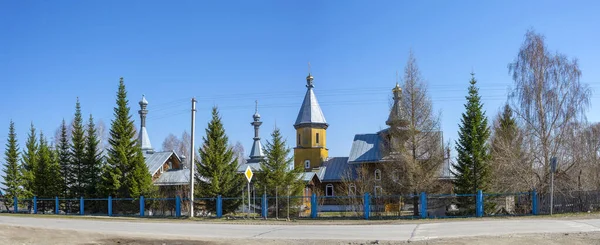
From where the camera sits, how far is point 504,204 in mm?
29375

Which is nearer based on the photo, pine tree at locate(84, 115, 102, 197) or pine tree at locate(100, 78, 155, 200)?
pine tree at locate(100, 78, 155, 200)

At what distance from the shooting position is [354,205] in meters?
29.3

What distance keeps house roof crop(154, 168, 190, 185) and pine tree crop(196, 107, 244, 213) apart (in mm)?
14127

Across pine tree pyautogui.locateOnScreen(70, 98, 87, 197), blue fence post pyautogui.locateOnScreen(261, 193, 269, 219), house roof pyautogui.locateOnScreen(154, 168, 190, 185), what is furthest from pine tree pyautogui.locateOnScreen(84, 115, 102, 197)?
blue fence post pyautogui.locateOnScreen(261, 193, 269, 219)

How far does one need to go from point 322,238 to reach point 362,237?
1.13 metres

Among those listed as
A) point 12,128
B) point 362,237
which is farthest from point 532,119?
point 12,128

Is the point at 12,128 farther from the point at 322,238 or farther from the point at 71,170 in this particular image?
the point at 322,238

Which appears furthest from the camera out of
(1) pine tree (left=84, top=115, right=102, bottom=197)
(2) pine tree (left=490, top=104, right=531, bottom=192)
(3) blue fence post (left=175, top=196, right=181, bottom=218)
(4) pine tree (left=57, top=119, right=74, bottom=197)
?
(4) pine tree (left=57, top=119, right=74, bottom=197)

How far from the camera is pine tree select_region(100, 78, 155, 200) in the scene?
37406mm

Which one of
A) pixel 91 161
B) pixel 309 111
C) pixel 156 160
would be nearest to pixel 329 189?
pixel 309 111

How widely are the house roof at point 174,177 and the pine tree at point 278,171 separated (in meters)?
16.4

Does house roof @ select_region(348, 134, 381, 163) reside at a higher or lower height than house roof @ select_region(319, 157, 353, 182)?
higher

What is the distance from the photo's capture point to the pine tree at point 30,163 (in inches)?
1752

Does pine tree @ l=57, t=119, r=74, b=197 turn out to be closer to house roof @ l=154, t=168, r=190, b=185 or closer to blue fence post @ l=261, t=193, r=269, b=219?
house roof @ l=154, t=168, r=190, b=185
